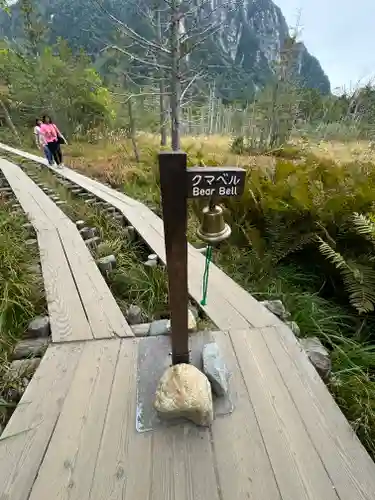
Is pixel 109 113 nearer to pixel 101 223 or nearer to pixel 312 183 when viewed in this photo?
pixel 101 223

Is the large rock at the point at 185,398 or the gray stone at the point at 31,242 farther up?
the large rock at the point at 185,398

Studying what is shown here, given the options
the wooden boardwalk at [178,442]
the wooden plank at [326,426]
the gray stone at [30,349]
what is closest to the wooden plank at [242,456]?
the wooden boardwalk at [178,442]

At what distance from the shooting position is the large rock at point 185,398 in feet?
4.45

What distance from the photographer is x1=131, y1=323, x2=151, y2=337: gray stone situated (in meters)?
2.05

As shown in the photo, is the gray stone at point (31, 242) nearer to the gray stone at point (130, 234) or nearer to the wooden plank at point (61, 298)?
the wooden plank at point (61, 298)

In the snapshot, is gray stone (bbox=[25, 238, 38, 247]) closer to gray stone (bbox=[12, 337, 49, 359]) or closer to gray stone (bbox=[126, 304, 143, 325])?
gray stone (bbox=[12, 337, 49, 359])

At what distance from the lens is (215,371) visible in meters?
1.55

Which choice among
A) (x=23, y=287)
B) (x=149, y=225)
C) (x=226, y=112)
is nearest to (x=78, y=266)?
(x=23, y=287)

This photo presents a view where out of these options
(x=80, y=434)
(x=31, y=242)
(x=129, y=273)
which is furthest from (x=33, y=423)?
(x=31, y=242)

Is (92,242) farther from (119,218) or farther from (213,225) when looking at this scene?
(213,225)

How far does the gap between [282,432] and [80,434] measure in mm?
953

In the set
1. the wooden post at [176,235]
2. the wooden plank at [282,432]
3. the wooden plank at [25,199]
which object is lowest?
the wooden plank at [25,199]

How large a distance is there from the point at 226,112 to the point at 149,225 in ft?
93.4

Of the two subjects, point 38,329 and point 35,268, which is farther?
point 35,268
